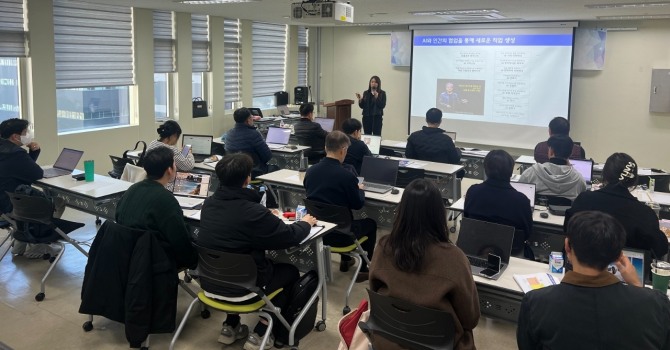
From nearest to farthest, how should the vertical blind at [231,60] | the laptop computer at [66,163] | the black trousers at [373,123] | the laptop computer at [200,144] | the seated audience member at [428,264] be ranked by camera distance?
the seated audience member at [428,264], the laptop computer at [66,163], the laptop computer at [200,144], the black trousers at [373,123], the vertical blind at [231,60]

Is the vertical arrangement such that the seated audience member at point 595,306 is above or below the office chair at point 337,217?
above

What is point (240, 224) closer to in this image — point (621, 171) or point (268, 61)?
point (621, 171)

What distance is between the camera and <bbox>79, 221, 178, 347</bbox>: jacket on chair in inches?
133

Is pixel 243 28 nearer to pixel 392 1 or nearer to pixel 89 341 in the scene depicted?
pixel 392 1

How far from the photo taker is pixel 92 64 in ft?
26.6

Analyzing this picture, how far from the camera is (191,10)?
8883mm

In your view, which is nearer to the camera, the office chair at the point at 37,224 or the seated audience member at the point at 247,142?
the office chair at the point at 37,224

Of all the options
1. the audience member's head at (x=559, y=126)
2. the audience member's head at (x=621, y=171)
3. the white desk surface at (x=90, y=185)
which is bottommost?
the white desk surface at (x=90, y=185)

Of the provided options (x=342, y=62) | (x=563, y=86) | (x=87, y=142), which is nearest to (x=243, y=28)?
(x=342, y=62)

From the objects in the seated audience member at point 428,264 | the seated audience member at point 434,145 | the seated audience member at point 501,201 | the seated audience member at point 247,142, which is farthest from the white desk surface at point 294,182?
the seated audience member at point 428,264

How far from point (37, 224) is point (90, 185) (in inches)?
23.0

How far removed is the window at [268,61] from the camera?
11.1 metres

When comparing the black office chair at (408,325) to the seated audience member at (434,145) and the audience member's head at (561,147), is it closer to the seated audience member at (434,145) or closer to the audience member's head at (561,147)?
the audience member's head at (561,147)

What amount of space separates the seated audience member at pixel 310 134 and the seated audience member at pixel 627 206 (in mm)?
4641
